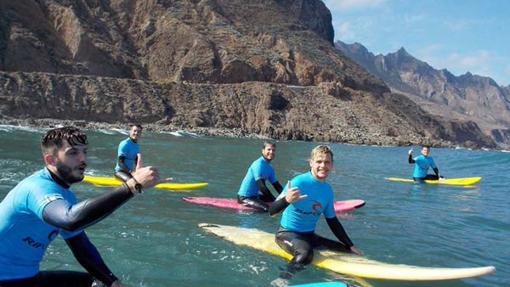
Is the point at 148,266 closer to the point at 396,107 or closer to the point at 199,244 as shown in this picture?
the point at 199,244

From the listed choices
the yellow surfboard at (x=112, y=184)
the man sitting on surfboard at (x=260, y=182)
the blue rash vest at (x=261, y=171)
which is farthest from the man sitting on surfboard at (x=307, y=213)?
the yellow surfboard at (x=112, y=184)

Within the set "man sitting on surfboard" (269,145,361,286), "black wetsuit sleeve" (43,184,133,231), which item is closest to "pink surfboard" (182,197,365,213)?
"man sitting on surfboard" (269,145,361,286)

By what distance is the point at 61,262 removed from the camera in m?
7.50

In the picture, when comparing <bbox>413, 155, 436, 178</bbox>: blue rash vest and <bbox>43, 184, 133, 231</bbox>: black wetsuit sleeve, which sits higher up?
<bbox>43, 184, 133, 231</bbox>: black wetsuit sleeve

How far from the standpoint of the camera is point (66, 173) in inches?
160

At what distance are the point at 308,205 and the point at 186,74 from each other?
272 ft

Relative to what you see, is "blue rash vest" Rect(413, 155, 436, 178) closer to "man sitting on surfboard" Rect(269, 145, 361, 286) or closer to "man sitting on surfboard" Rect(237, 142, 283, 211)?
"man sitting on surfboard" Rect(237, 142, 283, 211)

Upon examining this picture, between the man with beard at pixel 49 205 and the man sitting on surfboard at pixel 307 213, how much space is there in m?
3.28

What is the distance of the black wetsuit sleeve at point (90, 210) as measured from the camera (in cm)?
362

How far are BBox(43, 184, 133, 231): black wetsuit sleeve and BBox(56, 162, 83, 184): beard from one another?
1.37 ft

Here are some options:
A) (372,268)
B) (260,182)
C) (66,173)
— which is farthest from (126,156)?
(66,173)

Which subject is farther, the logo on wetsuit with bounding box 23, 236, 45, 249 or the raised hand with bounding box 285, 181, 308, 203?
the raised hand with bounding box 285, 181, 308, 203

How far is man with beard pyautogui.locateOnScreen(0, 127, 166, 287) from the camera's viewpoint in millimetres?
3662

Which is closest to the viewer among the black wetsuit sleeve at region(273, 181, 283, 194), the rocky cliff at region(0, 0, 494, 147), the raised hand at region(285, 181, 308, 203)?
the raised hand at region(285, 181, 308, 203)
